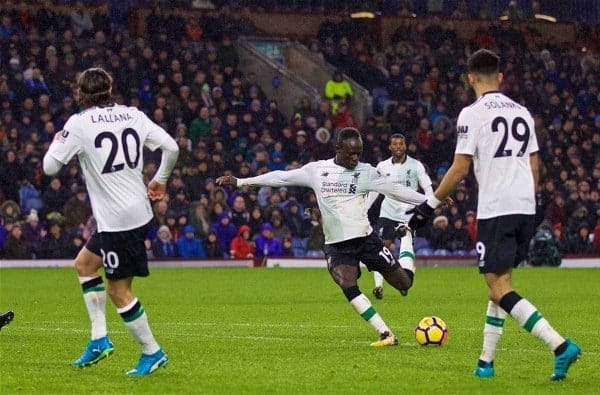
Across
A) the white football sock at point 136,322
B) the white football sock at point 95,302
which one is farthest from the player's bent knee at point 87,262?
the white football sock at point 136,322

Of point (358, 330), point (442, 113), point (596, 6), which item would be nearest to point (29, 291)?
point (358, 330)

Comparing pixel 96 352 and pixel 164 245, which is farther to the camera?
pixel 164 245

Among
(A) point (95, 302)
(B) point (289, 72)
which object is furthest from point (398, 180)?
(B) point (289, 72)

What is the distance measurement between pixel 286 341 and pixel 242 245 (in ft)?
57.4

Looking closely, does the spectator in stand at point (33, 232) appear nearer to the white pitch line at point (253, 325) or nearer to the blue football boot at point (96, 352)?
the white pitch line at point (253, 325)

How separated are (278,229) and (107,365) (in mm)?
19989

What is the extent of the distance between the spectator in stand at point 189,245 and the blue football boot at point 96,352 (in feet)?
63.5

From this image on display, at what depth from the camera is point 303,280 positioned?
25.5m

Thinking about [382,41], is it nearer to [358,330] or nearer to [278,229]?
[278,229]

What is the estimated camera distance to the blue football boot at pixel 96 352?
11148mm

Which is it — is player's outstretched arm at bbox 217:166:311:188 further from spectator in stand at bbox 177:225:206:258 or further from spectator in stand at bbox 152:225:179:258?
spectator in stand at bbox 177:225:206:258

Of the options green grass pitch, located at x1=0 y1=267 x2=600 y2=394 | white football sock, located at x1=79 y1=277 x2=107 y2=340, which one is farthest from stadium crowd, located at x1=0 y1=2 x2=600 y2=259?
white football sock, located at x1=79 y1=277 x2=107 y2=340

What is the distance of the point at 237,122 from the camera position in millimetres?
34594

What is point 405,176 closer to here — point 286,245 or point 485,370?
point 485,370
